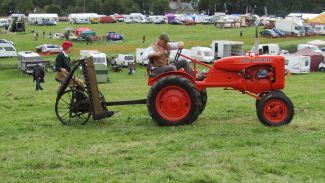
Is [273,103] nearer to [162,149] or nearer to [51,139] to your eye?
[162,149]

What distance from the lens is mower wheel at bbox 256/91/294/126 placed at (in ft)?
28.7

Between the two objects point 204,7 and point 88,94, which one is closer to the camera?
point 88,94

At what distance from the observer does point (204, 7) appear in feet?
440

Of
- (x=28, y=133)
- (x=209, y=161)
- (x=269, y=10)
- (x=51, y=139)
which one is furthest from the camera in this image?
(x=269, y=10)

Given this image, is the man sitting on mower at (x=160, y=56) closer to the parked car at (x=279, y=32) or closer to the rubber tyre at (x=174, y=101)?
the rubber tyre at (x=174, y=101)

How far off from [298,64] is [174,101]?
30.8 m

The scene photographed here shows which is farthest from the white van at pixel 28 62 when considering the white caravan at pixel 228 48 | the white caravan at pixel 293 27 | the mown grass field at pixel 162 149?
the white caravan at pixel 293 27

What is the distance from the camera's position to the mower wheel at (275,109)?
8.76m

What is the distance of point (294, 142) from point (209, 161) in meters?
1.72

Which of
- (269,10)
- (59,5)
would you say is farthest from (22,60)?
(59,5)

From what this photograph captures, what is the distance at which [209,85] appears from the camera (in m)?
9.10

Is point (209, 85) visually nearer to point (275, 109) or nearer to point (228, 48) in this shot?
point (275, 109)

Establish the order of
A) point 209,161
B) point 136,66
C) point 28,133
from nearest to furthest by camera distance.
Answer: point 209,161, point 28,133, point 136,66

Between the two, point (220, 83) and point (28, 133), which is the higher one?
point (220, 83)
